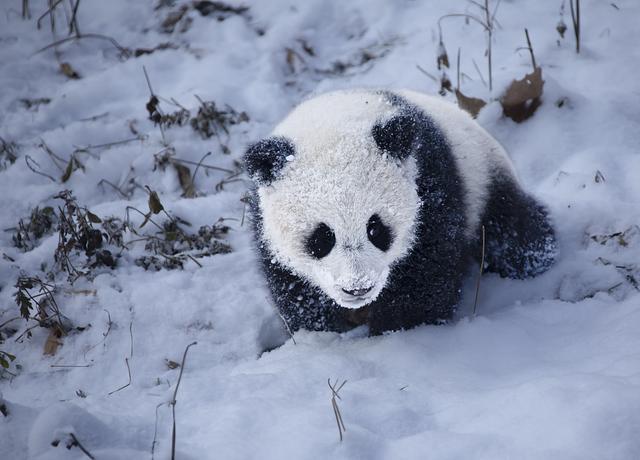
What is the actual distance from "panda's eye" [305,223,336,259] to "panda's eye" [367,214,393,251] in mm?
161

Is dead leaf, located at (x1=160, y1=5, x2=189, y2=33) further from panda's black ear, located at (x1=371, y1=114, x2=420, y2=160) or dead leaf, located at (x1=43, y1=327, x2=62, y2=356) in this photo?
panda's black ear, located at (x1=371, y1=114, x2=420, y2=160)

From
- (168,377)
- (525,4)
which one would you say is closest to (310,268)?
(168,377)

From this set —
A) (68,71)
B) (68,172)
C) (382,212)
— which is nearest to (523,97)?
(382,212)

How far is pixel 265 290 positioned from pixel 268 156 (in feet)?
3.96

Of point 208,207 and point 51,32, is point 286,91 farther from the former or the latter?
point 51,32

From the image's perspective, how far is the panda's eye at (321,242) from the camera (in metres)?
2.18

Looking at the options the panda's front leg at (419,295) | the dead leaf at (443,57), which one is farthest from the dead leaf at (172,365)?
the dead leaf at (443,57)

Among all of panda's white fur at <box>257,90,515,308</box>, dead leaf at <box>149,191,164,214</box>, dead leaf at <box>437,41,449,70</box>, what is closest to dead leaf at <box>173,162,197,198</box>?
dead leaf at <box>149,191,164,214</box>

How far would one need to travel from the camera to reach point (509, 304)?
9.83ft

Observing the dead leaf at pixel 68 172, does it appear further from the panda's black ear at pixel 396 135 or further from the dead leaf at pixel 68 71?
the panda's black ear at pixel 396 135

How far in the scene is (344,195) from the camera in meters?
2.12

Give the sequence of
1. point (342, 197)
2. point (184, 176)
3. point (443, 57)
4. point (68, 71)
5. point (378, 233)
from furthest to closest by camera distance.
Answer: point (68, 71) → point (443, 57) → point (184, 176) → point (378, 233) → point (342, 197)

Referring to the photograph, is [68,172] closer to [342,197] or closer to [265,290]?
[265,290]

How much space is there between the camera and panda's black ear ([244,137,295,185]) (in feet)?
7.33
